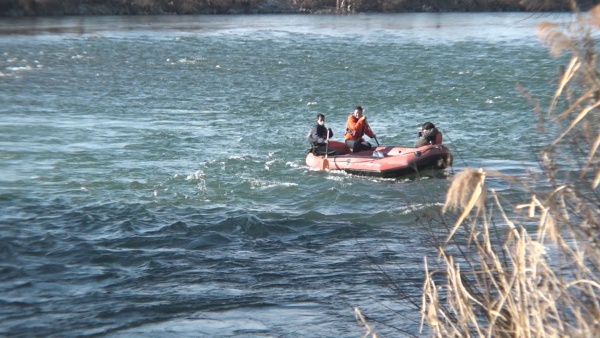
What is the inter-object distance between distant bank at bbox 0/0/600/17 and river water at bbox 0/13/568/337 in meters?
11.5

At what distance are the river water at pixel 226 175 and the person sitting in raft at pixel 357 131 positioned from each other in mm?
1002

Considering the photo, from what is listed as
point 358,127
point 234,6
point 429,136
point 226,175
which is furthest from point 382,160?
point 234,6

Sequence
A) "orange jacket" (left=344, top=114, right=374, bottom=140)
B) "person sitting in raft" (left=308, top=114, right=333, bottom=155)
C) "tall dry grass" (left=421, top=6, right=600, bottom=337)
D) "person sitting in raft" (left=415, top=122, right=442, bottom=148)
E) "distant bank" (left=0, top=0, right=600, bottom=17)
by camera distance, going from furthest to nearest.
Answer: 1. "distant bank" (left=0, top=0, right=600, bottom=17)
2. "person sitting in raft" (left=308, top=114, right=333, bottom=155)
3. "orange jacket" (left=344, top=114, right=374, bottom=140)
4. "person sitting in raft" (left=415, top=122, right=442, bottom=148)
5. "tall dry grass" (left=421, top=6, right=600, bottom=337)

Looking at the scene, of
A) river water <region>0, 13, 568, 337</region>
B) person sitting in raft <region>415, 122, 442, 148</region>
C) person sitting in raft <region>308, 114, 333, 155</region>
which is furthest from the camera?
person sitting in raft <region>308, 114, 333, 155</region>

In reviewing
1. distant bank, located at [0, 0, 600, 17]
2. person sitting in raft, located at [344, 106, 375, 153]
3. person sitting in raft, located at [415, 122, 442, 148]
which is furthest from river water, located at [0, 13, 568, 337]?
distant bank, located at [0, 0, 600, 17]

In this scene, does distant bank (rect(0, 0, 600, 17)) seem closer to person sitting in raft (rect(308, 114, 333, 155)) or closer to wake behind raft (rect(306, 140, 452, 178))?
person sitting in raft (rect(308, 114, 333, 155))

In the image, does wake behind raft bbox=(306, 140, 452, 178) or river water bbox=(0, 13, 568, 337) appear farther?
wake behind raft bbox=(306, 140, 452, 178)

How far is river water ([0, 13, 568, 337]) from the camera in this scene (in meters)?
9.45

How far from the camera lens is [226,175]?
15953 millimetres

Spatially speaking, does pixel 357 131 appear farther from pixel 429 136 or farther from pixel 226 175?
pixel 226 175

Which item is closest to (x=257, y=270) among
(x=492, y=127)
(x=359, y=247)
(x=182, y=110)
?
(x=359, y=247)

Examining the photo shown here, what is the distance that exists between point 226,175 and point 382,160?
2618mm

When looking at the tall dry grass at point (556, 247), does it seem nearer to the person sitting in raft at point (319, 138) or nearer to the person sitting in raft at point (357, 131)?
the person sitting in raft at point (357, 131)

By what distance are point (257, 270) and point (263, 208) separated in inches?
127
